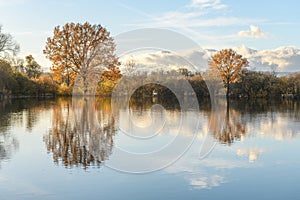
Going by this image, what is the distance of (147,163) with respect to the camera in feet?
28.6

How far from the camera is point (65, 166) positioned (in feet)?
26.0

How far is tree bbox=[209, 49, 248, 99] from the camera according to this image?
47375 millimetres

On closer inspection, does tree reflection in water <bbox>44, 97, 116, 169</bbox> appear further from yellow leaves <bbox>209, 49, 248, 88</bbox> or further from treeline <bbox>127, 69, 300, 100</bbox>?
yellow leaves <bbox>209, 49, 248, 88</bbox>

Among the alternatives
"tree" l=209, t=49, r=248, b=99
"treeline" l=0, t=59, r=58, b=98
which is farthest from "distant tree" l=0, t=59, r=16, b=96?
"tree" l=209, t=49, r=248, b=99

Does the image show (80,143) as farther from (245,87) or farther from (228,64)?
(245,87)

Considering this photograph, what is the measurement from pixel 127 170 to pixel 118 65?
80.3 ft

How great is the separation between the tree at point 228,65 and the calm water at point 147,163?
3345 centimetres

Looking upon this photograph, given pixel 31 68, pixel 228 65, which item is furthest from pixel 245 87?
pixel 31 68

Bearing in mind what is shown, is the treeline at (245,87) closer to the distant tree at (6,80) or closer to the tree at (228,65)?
the tree at (228,65)

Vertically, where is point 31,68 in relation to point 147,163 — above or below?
above

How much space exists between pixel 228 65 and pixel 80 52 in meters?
22.1

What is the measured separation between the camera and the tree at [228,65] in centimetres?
4738

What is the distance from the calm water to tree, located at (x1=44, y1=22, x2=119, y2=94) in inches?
692

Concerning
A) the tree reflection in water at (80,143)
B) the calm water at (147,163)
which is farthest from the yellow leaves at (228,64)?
the tree reflection in water at (80,143)
